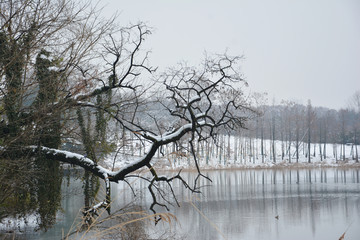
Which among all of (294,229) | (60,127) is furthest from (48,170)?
(294,229)

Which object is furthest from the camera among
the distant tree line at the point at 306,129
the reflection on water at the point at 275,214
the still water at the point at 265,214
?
the distant tree line at the point at 306,129

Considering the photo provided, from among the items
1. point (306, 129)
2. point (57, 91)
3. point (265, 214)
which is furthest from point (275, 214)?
point (306, 129)

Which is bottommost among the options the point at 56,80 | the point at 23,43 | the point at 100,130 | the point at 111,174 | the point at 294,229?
the point at 294,229

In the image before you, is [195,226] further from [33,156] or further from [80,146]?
[33,156]

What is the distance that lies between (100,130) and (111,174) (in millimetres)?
2760

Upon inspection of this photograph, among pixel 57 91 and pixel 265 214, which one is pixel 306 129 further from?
pixel 57 91

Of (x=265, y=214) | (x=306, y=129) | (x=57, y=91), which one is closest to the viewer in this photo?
(x=57, y=91)

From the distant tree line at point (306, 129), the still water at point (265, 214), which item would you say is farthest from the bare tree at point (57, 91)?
the distant tree line at point (306, 129)

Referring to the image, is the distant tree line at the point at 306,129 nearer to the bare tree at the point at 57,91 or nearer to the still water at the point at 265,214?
the still water at the point at 265,214

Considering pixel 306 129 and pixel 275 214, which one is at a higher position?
pixel 306 129

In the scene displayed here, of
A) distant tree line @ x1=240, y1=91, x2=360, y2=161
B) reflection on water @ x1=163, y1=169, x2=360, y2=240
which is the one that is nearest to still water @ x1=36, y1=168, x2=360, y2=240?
reflection on water @ x1=163, y1=169, x2=360, y2=240

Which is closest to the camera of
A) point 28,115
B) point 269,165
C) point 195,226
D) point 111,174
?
point 28,115

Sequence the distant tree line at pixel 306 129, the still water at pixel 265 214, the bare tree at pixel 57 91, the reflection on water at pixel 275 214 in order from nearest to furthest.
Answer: the bare tree at pixel 57 91
the still water at pixel 265 214
the reflection on water at pixel 275 214
the distant tree line at pixel 306 129

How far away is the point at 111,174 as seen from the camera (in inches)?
373
